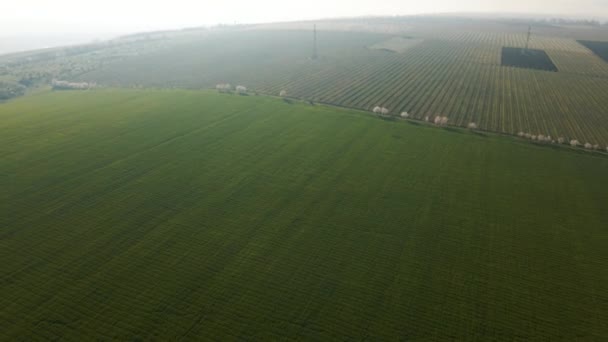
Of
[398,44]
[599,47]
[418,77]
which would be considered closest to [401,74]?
[418,77]

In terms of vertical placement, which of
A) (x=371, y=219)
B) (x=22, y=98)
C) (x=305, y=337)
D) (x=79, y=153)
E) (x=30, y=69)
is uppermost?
(x=30, y=69)

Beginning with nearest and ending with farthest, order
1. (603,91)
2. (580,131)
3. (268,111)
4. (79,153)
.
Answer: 1. (79,153)
2. (580,131)
3. (268,111)
4. (603,91)

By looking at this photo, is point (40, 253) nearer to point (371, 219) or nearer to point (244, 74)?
point (371, 219)

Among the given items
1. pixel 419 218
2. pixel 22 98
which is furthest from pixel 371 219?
pixel 22 98

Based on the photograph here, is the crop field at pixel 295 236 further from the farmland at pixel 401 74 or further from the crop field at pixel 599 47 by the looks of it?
the crop field at pixel 599 47

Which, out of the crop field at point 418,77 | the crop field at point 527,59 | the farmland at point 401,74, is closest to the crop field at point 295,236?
the crop field at point 418,77

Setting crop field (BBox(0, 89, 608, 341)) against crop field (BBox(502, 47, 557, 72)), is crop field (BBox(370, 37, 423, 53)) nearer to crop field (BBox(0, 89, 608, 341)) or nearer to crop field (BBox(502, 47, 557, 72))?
crop field (BBox(502, 47, 557, 72))

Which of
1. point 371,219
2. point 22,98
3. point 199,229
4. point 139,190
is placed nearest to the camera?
point 199,229

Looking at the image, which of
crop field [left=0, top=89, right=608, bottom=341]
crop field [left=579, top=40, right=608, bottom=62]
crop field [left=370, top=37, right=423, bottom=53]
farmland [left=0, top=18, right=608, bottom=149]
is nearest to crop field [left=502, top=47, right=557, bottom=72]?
farmland [left=0, top=18, right=608, bottom=149]
